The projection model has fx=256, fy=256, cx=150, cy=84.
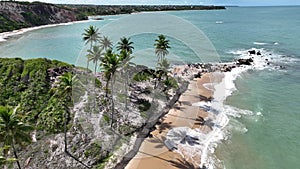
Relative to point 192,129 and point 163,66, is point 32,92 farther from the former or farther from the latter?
point 192,129

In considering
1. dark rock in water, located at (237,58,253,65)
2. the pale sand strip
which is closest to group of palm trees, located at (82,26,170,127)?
the pale sand strip

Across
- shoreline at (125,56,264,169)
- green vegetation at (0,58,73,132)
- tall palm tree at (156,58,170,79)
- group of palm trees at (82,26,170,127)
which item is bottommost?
shoreline at (125,56,264,169)

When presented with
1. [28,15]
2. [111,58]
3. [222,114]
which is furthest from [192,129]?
[28,15]

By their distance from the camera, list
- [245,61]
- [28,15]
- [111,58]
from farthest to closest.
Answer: [28,15] → [245,61] → [111,58]

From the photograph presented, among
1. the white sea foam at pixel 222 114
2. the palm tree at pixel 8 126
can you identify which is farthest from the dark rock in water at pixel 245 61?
the palm tree at pixel 8 126

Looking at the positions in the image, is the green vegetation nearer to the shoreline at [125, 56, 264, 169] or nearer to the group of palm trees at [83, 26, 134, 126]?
the group of palm trees at [83, 26, 134, 126]

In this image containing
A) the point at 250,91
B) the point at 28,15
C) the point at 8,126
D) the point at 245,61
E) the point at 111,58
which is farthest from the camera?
the point at 28,15
